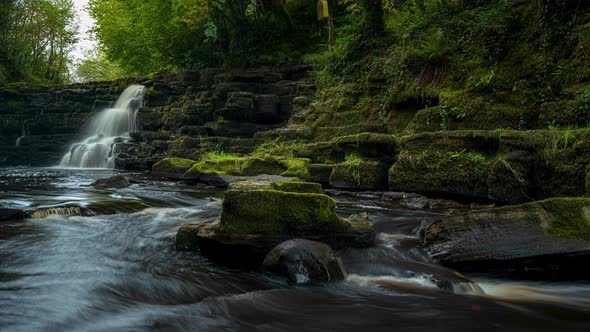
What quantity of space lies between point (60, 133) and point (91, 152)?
5.01 meters

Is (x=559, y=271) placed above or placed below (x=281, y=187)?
below

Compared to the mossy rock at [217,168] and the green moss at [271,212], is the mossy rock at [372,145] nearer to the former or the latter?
the mossy rock at [217,168]

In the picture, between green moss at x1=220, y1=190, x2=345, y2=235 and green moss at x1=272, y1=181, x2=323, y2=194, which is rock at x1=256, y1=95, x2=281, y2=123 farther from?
green moss at x1=220, y1=190, x2=345, y2=235

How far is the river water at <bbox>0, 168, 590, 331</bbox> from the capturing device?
8.60 feet

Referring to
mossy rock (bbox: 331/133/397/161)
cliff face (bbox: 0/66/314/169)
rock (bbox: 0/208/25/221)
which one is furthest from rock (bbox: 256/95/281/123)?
rock (bbox: 0/208/25/221)

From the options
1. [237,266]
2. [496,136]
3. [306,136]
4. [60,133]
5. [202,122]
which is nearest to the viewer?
[237,266]

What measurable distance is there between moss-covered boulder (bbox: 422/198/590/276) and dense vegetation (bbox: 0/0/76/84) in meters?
28.3

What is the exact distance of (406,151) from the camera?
7.09 meters

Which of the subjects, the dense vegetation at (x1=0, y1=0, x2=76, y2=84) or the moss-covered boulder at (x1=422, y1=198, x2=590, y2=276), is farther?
the dense vegetation at (x1=0, y1=0, x2=76, y2=84)

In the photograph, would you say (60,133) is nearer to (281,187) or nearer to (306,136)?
(306,136)

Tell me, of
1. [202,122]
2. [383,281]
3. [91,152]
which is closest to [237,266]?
[383,281]

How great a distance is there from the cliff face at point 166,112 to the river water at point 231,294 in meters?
8.89

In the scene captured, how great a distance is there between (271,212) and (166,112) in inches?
577

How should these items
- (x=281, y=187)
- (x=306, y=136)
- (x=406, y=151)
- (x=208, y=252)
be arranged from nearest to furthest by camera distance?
(x=208, y=252)
(x=281, y=187)
(x=406, y=151)
(x=306, y=136)
